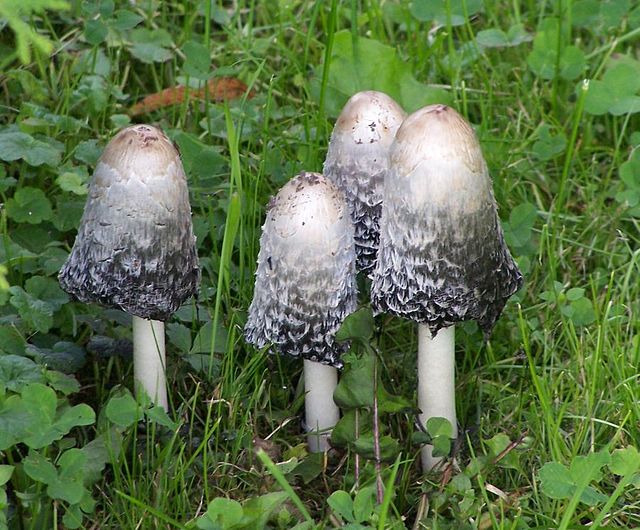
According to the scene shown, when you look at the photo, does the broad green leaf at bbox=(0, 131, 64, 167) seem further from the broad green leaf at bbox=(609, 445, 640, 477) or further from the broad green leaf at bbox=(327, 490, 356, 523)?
the broad green leaf at bbox=(609, 445, 640, 477)

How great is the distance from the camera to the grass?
246 cm

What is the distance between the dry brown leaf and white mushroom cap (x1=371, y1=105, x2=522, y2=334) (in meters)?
1.44

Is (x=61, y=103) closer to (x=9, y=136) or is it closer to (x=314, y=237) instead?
(x=9, y=136)

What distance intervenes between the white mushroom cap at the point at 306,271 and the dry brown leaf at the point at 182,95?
1260 millimetres

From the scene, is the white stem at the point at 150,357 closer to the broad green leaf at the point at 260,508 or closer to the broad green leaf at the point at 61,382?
the broad green leaf at the point at 61,382

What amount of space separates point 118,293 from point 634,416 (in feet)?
4.33

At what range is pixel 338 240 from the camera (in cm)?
232

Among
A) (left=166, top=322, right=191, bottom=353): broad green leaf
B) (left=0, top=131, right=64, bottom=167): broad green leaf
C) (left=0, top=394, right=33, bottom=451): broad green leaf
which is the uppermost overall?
(left=0, top=131, right=64, bottom=167): broad green leaf

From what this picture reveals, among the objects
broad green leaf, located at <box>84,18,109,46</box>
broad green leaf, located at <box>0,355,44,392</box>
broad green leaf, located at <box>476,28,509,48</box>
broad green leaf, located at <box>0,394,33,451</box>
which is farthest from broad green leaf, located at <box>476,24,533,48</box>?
broad green leaf, located at <box>0,394,33,451</box>

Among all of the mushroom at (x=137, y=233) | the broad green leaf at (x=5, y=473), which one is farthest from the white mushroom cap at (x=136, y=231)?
the broad green leaf at (x=5, y=473)

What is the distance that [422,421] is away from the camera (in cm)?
261

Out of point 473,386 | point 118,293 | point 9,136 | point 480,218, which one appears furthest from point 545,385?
point 9,136

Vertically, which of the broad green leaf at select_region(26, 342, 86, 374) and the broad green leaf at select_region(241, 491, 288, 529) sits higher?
the broad green leaf at select_region(26, 342, 86, 374)

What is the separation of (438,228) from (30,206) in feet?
4.40
